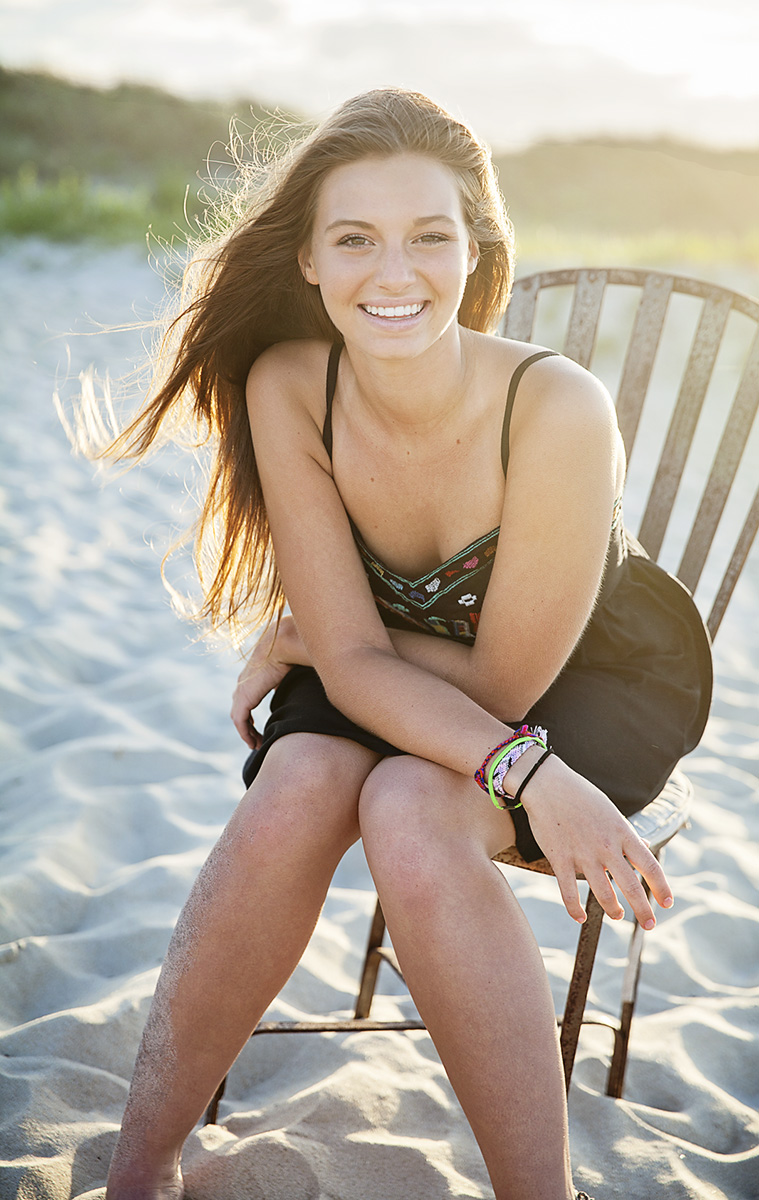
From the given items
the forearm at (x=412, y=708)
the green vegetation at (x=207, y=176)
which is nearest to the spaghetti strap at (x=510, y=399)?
the forearm at (x=412, y=708)

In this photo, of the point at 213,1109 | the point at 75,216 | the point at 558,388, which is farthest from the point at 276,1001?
the point at 75,216

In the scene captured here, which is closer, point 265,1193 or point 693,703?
point 265,1193

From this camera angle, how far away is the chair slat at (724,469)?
201 cm

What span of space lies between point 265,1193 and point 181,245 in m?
9.94

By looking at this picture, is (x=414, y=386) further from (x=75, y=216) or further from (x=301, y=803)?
(x=75, y=216)

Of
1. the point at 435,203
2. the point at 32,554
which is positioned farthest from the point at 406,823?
the point at 32,554

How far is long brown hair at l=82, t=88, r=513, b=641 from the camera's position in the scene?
158 centimetres

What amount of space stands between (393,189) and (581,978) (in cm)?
136

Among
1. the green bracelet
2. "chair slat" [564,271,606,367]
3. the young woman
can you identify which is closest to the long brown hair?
the young woman

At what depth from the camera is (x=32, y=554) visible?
4059mm

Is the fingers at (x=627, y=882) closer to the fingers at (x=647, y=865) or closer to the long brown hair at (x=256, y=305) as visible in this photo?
the fingers at (x=647, y=865)

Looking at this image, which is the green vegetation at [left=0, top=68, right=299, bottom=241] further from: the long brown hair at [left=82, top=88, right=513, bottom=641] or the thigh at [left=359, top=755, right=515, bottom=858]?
the thigh at [left=359, top=755, right=515, bottom=858]

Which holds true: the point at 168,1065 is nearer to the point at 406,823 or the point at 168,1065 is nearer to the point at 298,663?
the point at 406,823

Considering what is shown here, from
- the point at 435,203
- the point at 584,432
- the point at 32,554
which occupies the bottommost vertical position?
the point at 32,554
